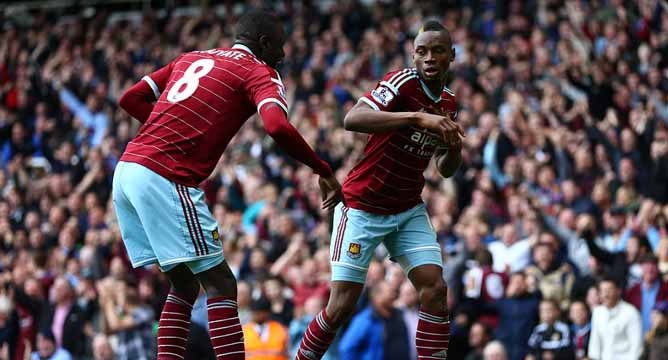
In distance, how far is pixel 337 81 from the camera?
64.5ft

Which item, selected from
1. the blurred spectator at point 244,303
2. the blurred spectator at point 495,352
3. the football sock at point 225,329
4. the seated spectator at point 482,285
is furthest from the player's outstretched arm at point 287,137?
the blurred spectator at point 244,303

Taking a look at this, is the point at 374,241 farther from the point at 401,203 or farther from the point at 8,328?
the point at 8,328

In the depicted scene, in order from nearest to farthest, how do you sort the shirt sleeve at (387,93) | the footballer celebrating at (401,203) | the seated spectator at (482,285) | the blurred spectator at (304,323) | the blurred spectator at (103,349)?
the shirt sleeve at (387,93), the footballer celebrating at (401,203), the seated spectator at (482,285), the blurred spectator at (304,323), the blurred spectator at (103,349)

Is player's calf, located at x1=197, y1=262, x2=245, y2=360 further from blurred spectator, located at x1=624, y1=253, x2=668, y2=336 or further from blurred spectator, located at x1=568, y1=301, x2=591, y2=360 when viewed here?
blurred spectator, located at x1=624, y1=253, x2=668, y2=336

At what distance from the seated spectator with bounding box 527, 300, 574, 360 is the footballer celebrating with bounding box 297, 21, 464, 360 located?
11.5ft

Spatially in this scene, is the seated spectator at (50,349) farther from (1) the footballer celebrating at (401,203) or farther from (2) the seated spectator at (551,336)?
(1) the footballer celebrating at (401,203)

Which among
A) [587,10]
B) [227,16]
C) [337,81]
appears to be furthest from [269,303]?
[227,16]

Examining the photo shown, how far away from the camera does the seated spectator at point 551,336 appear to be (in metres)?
11.4

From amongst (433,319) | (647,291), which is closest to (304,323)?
(647,291)

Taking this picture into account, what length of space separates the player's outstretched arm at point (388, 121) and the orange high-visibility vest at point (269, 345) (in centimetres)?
453

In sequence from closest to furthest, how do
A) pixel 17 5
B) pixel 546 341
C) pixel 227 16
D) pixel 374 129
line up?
pixel 374 129
pixel 546 341
pixel 227 16
pixel 17 5

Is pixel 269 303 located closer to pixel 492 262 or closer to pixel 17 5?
pixel 492 262

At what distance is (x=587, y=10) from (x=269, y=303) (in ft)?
29.8

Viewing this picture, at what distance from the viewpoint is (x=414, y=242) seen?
8.30 meters
